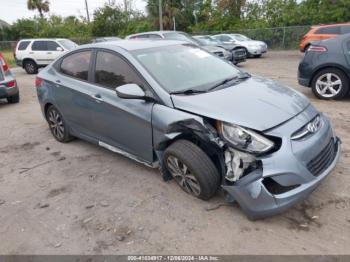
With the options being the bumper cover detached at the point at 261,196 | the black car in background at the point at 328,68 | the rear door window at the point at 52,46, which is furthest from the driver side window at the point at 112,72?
the rear door window at the point at 52,46

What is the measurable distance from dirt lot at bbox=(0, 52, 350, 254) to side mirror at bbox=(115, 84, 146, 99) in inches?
42.9

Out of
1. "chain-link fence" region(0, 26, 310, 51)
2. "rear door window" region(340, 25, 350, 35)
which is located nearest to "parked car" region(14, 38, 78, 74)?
"rear door window" region(340, 25, 350, 35)

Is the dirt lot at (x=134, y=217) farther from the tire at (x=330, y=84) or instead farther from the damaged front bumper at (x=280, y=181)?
the tire at (x=330, y=84)

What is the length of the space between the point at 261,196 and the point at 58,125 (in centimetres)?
378

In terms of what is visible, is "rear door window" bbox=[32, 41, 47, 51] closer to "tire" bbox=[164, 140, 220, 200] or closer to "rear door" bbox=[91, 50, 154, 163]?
"rear door" bbox=[91, 50, 154, 163]

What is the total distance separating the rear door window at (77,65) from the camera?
4426 millimetres

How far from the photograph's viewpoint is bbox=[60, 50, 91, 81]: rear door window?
4426 mm

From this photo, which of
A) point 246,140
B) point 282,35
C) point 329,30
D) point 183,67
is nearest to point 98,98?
point 183,67

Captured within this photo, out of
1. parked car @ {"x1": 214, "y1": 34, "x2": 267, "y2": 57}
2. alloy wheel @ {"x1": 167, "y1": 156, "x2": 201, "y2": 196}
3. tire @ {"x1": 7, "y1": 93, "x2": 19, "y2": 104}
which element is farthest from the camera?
parked car @ {"x1": 214, "y1": 34, "x2": 267, "y2": 57}

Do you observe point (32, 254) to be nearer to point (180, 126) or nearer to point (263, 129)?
point (180, 126)

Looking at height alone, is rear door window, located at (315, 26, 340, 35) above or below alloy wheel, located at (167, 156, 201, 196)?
above

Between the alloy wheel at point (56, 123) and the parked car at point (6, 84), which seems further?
the parked car at point (6, 84)

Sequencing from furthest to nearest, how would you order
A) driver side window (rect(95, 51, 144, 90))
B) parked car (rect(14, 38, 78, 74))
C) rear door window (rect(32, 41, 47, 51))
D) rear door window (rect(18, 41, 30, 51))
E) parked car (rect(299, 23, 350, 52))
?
rear door window (rect(18, 41, 30, 51)) → rear door window (rect(32, 41, 47, 51)) → parked car (rect(14, 38, 78, 74)) → parked car (rect(299, 23, 350, 52)) → driver side window (rect(95, 51, 144, 90))

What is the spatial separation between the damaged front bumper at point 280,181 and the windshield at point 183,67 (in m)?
1.17
